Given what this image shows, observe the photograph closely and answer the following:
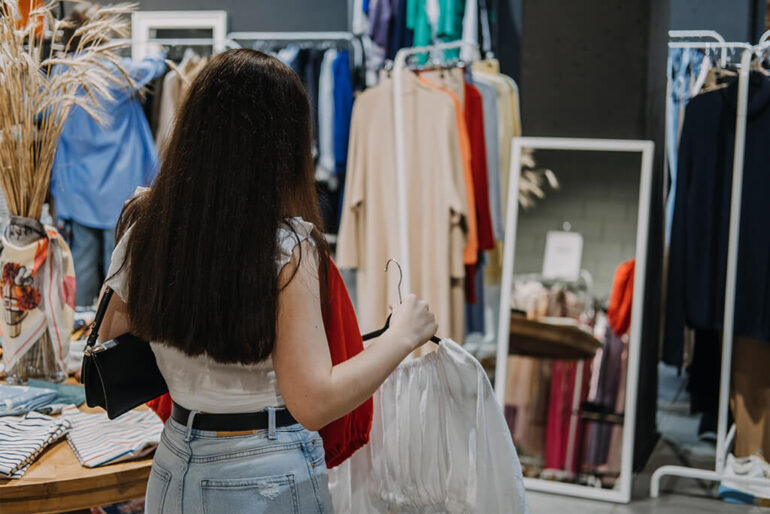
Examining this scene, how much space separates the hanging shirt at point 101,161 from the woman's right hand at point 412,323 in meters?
3.38

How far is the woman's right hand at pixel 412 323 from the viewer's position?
55.3 inches

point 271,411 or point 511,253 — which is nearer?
point 271,411

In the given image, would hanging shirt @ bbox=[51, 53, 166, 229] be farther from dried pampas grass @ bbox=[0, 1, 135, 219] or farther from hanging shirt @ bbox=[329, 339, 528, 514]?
hanging shirt @ bbox=[329, 339, 528, 514]

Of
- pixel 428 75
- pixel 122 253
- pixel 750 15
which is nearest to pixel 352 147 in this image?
pixel 428 75

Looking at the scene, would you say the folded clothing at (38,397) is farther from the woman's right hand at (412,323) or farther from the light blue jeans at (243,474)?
the woman's right hand at (412,323)

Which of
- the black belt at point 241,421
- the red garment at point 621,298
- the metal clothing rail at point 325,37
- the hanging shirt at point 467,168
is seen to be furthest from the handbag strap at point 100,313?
the metal clothing rail at point 325,37

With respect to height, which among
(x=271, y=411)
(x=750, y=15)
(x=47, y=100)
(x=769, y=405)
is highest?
(x=750, y=15)

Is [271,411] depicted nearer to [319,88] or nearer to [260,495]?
[260,495]

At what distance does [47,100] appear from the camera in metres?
2.05

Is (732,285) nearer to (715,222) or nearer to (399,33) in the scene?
(715,222)

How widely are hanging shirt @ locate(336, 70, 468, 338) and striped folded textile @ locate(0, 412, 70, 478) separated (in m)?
2.45

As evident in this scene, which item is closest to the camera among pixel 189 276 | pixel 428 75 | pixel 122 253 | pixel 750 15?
pixel 189 276

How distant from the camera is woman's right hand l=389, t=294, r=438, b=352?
4.61 feet

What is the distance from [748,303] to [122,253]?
289 cm
